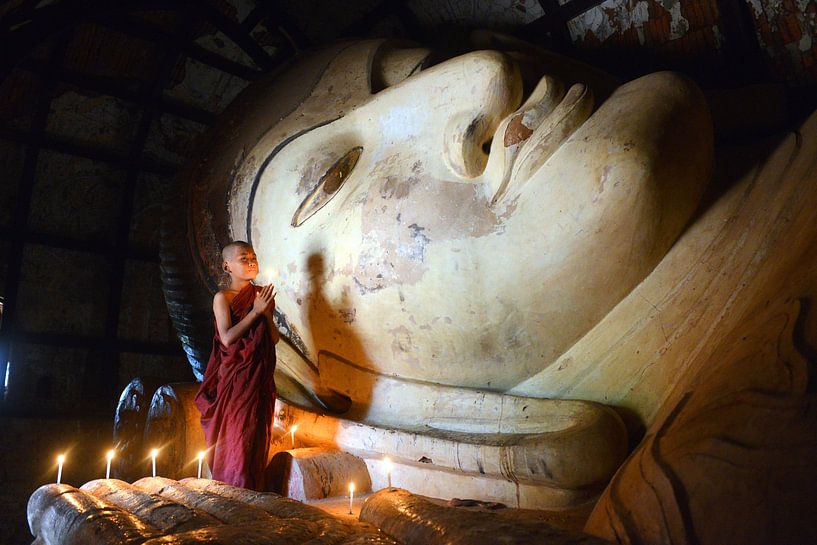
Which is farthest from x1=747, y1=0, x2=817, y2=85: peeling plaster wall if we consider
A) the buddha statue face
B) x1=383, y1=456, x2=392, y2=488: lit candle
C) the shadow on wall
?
x1=383, y1=456, x2=392, y2=488: lit candle

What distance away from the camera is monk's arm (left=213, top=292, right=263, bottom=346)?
2646 millimetres

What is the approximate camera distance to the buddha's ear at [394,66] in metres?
3.02

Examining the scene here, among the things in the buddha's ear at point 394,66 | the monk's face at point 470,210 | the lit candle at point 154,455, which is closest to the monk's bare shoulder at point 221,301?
the monk's face at point 470,210

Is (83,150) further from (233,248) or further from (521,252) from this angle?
(521,252)

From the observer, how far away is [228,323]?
2.69 metres

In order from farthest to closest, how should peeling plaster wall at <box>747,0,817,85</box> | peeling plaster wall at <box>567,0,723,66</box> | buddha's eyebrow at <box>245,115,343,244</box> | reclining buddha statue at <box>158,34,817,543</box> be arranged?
peeling plaster wall at <box>567,0,723,66</box> < peeling plaster wall at <box>747,0,817,85</box> < buddha's eyebrow at <box>245,115,343,244</box> < reclining buddha statue at <box>158,34,817,543</box>

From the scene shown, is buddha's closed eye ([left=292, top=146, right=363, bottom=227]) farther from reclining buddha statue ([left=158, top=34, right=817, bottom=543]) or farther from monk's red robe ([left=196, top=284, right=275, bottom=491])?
monk's red robe ([left=196, top=284, right=275, bottom=491])

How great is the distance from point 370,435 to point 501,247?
97 centimetres

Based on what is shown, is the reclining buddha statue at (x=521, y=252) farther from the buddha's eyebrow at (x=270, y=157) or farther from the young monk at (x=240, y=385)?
the young monk at (x=240, y=385)

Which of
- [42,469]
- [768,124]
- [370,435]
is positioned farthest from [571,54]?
[42,469]

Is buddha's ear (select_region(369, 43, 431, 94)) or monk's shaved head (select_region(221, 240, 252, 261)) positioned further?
buddha's ear (select_region(369, 43, 431, 94))

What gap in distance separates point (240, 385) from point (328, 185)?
0.93 meters

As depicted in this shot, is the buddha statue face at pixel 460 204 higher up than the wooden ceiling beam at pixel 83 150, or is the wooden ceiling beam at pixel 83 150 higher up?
the wooden ceiling beam at pixel 83 150

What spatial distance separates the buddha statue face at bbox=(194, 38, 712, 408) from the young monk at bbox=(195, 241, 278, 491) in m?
0.28
